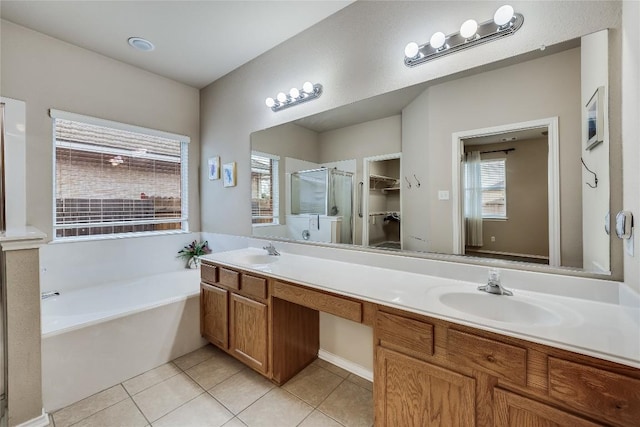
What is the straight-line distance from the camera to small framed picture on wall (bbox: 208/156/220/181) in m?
3.00

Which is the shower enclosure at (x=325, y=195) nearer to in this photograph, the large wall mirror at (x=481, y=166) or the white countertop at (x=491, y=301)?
the large wall mirror at (x=481, y=166)

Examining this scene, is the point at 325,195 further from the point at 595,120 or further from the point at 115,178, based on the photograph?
the point at 115,178

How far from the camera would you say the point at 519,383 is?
0.90m

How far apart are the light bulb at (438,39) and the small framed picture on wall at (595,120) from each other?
0.77 meters

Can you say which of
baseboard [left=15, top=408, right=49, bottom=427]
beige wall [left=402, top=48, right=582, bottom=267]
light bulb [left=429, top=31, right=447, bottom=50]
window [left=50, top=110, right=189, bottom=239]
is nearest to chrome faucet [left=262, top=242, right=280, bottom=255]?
beige wall [left=402, top=48, right=582, bottom=267]

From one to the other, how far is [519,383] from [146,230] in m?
3.43

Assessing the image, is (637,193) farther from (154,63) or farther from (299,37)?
(154,63)

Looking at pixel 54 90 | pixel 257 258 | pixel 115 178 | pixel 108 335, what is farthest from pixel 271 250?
pixel 54 90

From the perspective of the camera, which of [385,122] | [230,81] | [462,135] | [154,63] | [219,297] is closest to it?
[462,135]

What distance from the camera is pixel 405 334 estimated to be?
1.14 meters

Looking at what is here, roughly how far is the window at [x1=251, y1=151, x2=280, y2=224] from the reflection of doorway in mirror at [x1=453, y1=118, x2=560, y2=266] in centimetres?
159

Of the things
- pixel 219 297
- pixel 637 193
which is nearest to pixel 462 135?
pixel 637 193

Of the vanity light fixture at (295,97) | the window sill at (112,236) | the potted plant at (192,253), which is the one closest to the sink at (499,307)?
the vanity light fixture at (295,97)

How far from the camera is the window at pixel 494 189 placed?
1377 mm
